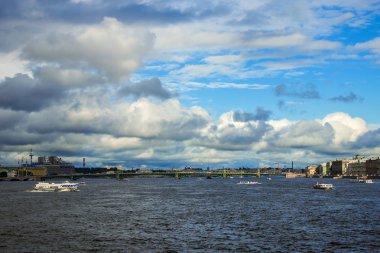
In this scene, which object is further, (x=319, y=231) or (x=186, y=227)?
(x=186, y=227)

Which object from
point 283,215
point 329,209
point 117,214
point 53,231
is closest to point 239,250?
point 53,231

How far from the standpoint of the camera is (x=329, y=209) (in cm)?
10238

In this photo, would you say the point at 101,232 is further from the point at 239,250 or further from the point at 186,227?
the point at 239,250

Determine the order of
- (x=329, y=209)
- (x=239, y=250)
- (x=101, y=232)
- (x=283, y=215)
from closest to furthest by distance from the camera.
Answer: (x=239, y=250) → (x=101, y=232) → (x=283, y=215) → (x=329, y=209)

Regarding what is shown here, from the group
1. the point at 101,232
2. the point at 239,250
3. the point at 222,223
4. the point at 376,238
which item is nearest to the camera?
the point at 239,250

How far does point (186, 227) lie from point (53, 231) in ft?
58.7

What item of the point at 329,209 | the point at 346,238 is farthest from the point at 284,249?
the point at 329,209

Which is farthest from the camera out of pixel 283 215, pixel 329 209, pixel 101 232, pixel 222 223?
pixel 329 209

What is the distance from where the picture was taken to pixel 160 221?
81.7m

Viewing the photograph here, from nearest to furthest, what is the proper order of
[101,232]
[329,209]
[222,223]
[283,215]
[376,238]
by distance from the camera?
1. [376,238]
2. [101,232]
3. [222,223]
4. [283,215]
5. [329,209]

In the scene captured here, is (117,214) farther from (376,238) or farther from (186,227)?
(376,238)

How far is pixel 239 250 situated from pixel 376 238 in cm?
1828

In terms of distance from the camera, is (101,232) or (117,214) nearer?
(101,232)

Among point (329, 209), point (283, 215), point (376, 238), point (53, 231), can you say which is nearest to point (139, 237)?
point (53, 231)
